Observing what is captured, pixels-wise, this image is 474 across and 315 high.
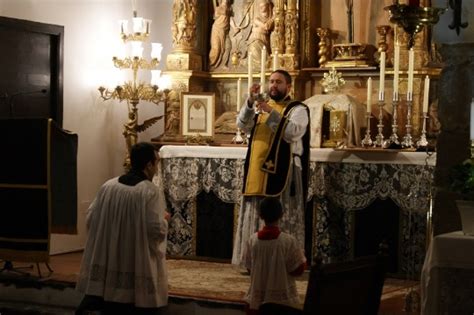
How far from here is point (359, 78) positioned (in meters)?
10.4

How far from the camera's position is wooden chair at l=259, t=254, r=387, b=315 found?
4.53m

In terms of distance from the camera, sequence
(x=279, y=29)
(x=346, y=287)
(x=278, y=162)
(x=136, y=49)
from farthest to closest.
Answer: (x=136, y=49), (x=279, y=29), (x=278, y=162), (x=346, y=287)

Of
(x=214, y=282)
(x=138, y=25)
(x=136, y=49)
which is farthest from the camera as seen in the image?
(x=136, y=49)

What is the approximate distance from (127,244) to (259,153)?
2251 millimetres

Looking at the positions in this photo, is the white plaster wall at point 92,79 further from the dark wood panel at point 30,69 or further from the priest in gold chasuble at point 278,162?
the priest in gold chasuble at point 278,162

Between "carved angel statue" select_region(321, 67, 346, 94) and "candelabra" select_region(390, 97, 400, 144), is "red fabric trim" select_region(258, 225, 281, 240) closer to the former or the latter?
"candelabra" select_region(390, 97, 400, 144)

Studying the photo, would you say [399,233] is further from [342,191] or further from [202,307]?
[202,307]

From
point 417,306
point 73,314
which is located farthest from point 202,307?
point 417,306

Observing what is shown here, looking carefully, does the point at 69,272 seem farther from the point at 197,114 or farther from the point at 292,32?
the point at 292,32

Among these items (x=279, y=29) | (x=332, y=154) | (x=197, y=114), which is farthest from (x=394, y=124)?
(x=197, y=114)

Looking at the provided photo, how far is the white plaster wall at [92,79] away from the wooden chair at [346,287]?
6230 mm

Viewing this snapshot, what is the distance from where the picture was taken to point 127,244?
6.98m

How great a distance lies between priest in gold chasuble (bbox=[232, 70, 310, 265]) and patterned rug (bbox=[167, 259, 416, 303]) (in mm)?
233

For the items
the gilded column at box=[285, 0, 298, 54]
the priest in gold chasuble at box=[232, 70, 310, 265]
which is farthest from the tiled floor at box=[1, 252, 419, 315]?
the gilded column at box=[285, 0, 298, 54]
